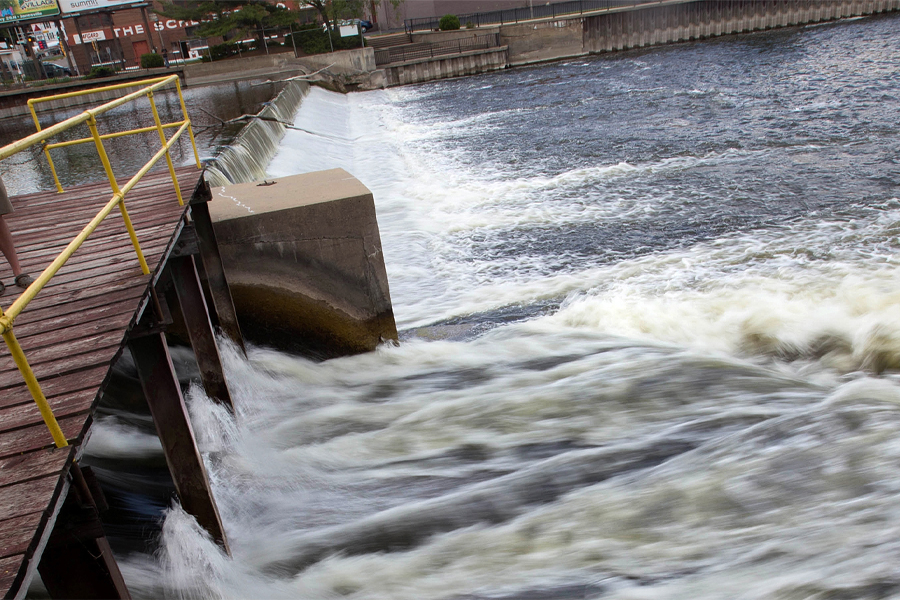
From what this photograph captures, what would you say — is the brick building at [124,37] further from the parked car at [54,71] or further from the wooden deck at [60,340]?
the wooden deck at [60,340]

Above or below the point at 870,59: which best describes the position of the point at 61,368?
above

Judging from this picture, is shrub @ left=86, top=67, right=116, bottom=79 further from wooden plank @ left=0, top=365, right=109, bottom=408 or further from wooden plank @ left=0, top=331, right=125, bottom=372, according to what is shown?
wooden plank @ left=0, top=365, right=109, bottom=408

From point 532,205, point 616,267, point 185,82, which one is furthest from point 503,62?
point 616,267

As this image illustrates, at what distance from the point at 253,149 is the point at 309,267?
7.19 m

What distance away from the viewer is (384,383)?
19.2ft

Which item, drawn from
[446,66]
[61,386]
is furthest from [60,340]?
[446,66]

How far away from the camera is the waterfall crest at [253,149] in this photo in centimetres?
971

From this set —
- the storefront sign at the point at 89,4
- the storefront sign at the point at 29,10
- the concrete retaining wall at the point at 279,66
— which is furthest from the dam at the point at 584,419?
the storefront sign at the point at 29,10

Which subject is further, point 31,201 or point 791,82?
point 791,82

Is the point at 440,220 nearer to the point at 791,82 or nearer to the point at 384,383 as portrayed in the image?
the point at 384,383

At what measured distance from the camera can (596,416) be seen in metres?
4.93

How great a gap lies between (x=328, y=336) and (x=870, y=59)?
→ 837 inches

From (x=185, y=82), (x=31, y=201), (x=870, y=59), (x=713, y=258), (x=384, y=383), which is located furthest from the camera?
(x=185, y=82)

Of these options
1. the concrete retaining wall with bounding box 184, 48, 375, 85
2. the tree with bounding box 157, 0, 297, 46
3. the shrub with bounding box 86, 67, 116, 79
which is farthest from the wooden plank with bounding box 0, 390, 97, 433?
the shrub with bounding box 86, 67, 116, 79
